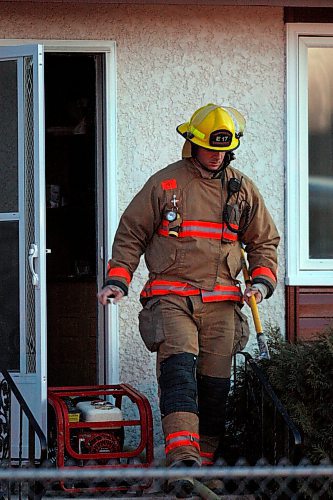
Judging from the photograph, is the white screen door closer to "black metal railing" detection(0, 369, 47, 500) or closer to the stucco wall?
"black metal railing" detection(0, 369, 47, 500)

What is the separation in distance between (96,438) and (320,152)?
260cm

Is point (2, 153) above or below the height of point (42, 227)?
above

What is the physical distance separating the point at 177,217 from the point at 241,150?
1.56 m

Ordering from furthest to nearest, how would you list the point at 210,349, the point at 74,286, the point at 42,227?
1. the point at 74,286
2. the point at 42,227
3. the point at 210,349

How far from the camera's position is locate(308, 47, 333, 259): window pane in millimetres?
7141

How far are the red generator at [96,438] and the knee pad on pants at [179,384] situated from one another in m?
0.48

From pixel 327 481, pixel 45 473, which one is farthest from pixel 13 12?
pixel 45 473

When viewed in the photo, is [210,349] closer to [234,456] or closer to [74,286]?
[234,456]

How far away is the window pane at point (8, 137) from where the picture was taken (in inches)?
250

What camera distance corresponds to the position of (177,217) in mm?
5602

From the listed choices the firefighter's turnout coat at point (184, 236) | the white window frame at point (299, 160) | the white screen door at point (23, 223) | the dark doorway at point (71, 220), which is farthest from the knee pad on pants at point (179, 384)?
the dark doorway at point (71, 220)

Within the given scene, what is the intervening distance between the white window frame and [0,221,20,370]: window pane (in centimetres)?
185

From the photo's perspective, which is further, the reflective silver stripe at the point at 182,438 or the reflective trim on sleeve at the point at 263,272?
the reflective trim on sleeve at the point at 263,272

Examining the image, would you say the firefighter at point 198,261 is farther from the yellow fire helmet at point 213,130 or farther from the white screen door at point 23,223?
the white screen door at point 23,223
